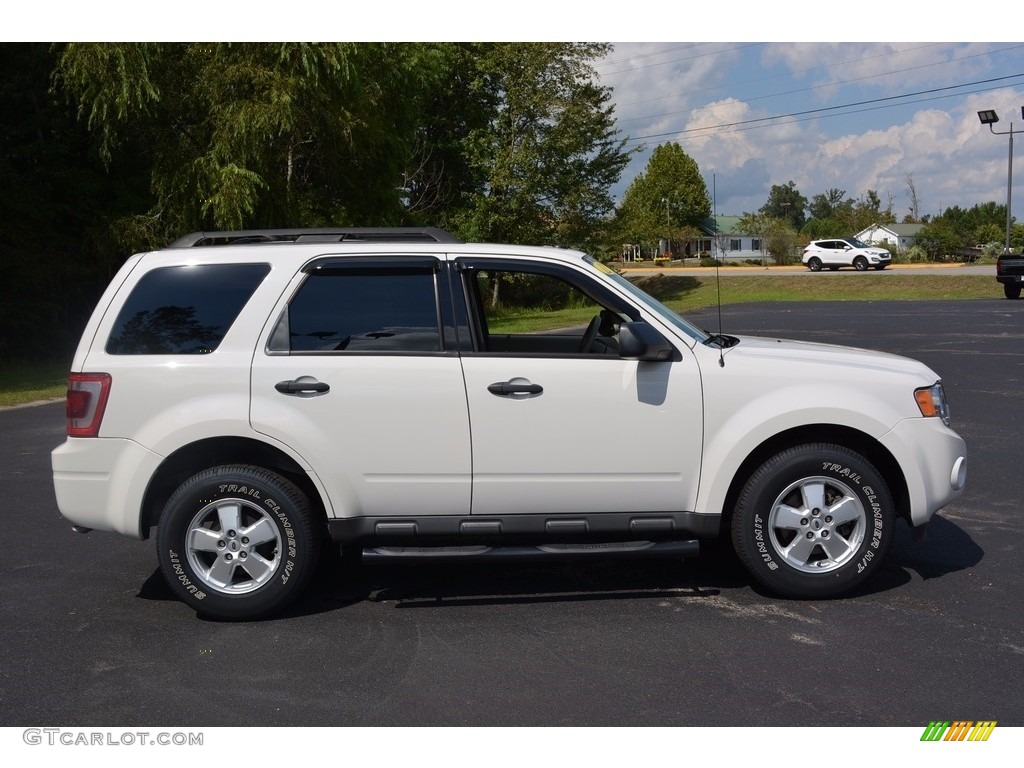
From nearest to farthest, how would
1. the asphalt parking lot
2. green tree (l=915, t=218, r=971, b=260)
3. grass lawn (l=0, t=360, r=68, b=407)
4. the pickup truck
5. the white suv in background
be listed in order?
the asphalt parking lot < grass lawn (l=0, t=360, r=68, b=407) < the pickup truck < the white suv in background < green tree (l=915, t=218, r=971, b=260)

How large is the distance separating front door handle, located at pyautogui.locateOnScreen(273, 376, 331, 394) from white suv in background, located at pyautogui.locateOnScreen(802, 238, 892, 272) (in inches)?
1893

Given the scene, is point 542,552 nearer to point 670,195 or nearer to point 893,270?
point 893,270

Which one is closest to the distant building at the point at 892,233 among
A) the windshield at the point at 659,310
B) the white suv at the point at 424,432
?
the windshield at the point at 659,310

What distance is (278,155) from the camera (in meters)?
21.4

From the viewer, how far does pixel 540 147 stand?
37.2 metres

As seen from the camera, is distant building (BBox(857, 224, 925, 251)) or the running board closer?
the running board

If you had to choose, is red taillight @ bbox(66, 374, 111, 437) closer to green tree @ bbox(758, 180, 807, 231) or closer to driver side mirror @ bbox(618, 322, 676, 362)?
driver side mirror @ bbox(618, 322, 676, 362)

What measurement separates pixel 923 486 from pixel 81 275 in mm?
21951

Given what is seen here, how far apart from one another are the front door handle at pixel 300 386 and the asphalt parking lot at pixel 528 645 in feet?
4.07

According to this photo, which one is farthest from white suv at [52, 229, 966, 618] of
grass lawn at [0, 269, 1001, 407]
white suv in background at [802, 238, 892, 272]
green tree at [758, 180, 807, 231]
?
green tree at [758, 180, 807, 231]

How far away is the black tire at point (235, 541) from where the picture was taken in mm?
5391

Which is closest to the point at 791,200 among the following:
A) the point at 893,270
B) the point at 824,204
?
the point at 824,204
